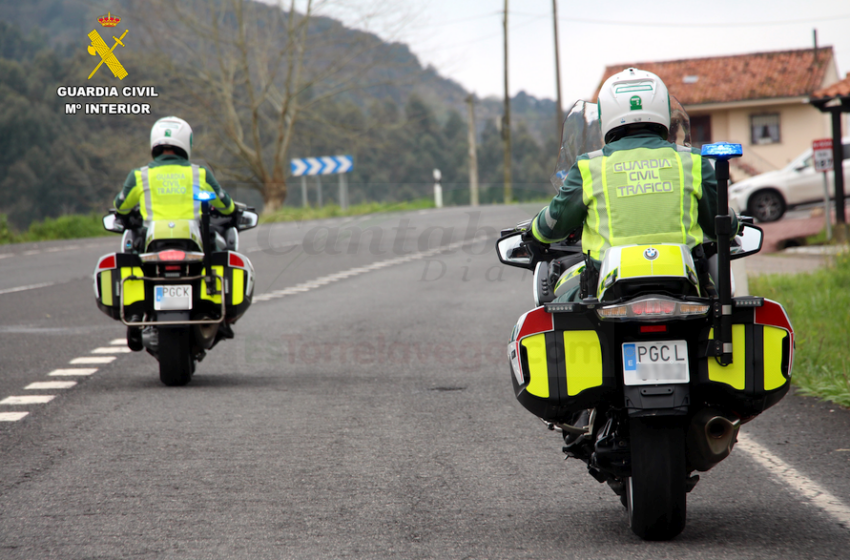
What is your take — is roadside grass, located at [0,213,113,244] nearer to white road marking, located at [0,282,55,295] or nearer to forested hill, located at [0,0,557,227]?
forested hill, located at [0,0,557,227]

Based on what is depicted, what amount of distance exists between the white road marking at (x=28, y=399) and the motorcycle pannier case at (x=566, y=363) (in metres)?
4.48

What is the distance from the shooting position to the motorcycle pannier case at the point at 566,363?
3881mm

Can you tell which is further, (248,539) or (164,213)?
(164,213)

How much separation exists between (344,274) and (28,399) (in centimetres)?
1054

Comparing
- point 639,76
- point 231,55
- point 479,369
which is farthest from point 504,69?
point 639,76

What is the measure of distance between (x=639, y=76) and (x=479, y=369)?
4.57 meters

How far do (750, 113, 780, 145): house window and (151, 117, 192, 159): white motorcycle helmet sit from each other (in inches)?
1907

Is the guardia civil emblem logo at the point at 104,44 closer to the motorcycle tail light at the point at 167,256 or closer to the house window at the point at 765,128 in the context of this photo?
the motorcycle tail light at the point at 167,256

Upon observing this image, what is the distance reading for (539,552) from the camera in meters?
3.91

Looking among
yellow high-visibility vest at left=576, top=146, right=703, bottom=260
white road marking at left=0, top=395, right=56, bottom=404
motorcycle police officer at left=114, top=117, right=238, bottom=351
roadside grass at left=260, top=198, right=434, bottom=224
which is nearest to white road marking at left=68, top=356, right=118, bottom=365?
motorcycle police officer at left=114, top=117, right=238, bottom=351

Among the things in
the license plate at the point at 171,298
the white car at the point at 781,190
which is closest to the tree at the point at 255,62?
the white car at the point at 781,190

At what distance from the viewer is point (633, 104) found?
4160mm

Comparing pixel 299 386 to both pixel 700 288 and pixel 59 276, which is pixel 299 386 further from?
pixel 59 276

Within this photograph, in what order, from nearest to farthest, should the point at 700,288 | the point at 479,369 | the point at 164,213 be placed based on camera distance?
the point at 700,288
the point at 164,213
the point at 479,369
